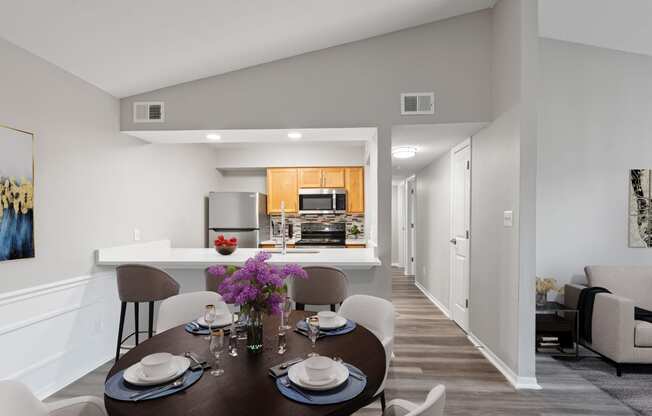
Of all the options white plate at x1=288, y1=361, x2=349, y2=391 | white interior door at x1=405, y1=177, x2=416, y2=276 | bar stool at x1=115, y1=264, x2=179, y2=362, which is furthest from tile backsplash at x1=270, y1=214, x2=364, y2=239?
white plate at x1=288, y1=361, x2=349, y2=391

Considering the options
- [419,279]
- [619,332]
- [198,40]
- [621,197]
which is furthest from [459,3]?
[419,279]

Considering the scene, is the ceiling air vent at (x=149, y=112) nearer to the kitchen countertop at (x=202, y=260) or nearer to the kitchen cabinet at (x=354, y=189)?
the kitchen countertop at (x=202, y=260)

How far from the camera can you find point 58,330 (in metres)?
2.61

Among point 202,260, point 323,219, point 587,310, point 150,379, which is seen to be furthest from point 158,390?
point 323,219

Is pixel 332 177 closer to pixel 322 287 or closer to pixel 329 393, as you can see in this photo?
pixel 322 287

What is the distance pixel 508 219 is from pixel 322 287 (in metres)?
1.64

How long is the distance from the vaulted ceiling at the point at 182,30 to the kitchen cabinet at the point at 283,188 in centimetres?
266

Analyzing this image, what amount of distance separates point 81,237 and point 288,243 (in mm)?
2992

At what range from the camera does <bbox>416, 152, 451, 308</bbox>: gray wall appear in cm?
453

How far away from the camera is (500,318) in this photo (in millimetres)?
2941

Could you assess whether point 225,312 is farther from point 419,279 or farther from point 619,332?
point 419,279

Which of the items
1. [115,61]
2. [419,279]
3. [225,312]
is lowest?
[419,279]

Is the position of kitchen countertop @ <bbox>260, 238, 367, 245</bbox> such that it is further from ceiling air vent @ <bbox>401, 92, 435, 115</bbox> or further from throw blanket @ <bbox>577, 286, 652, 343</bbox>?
throw blanket @ <bbox>577, 286, 652, 343</bbox>

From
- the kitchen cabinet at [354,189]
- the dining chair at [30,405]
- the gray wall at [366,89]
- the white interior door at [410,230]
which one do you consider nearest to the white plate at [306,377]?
the dining chair at [30,405]
